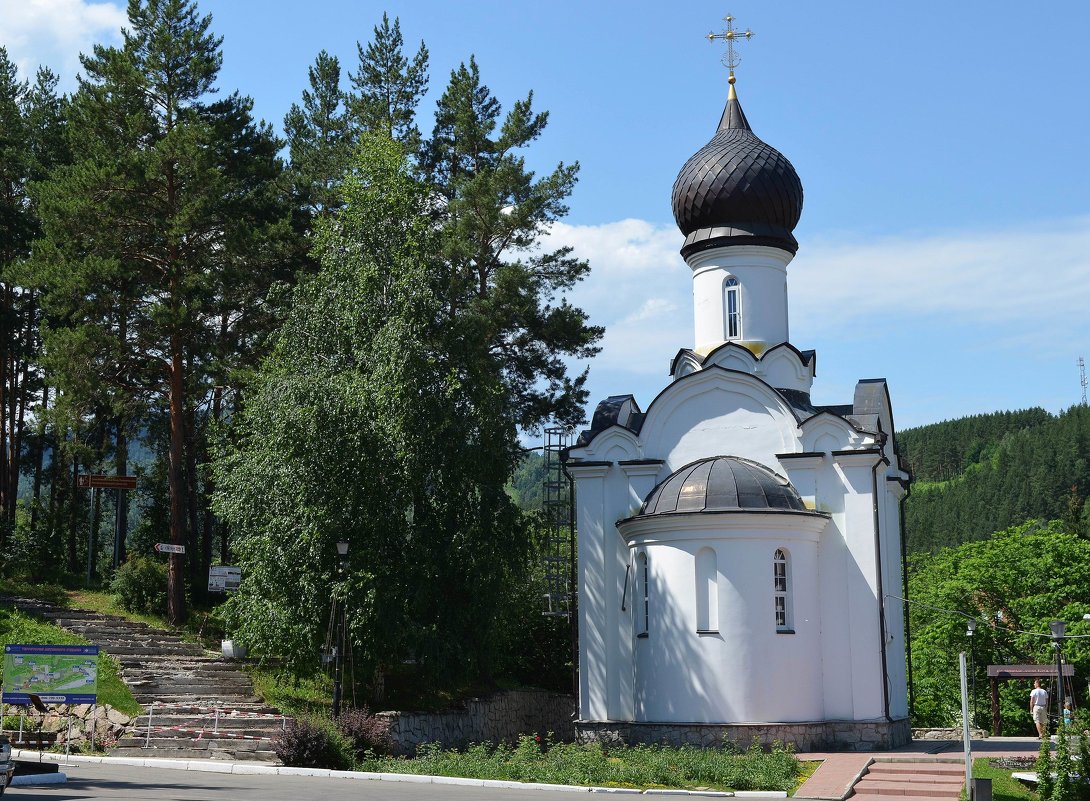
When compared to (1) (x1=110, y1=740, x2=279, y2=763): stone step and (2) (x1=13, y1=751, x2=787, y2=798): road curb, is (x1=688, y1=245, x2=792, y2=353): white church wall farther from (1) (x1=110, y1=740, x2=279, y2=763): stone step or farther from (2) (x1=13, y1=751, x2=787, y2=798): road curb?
(1) (x1=110, y1=740, x2=279, y2=763): stone step

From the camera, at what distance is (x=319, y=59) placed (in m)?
33.2

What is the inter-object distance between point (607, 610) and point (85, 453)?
1364 centimetres

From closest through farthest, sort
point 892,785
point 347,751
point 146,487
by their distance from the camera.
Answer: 1. point 892,785
2. point 347,751
3. point 146,487

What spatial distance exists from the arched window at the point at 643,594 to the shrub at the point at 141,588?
11386 mm

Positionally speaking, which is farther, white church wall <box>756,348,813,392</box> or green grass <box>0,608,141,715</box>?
white church wall <box>756,348,813,392</box>

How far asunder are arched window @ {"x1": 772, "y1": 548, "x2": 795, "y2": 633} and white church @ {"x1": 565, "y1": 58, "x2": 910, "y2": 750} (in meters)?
0.03

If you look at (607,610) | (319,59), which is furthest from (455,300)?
(319,59)

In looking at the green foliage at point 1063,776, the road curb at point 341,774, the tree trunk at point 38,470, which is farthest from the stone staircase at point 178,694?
the green foliage at point 1063,776

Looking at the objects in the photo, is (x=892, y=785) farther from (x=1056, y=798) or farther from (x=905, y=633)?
(x=905, y=633)

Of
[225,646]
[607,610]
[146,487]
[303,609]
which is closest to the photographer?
[303,609]

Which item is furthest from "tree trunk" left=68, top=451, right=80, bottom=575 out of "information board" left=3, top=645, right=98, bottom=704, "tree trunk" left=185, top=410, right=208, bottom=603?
"information board" left=3, top=645, right=98, bottom=704

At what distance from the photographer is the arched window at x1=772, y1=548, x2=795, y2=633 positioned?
799 inches

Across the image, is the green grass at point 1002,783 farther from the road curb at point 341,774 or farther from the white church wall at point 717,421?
the white church wall at point 717,421

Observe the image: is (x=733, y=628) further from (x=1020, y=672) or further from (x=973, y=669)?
(x=973, y=669)
